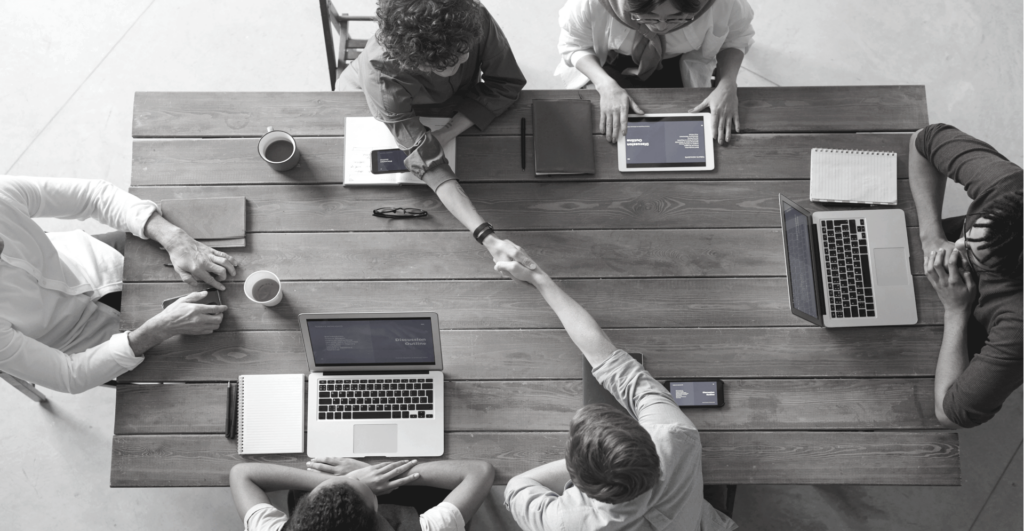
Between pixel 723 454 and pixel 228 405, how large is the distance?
1364mm

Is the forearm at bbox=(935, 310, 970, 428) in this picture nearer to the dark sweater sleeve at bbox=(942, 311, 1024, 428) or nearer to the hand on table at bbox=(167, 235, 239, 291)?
the dark sweater sleeve at bbox=(942, 311, 1024, 428)

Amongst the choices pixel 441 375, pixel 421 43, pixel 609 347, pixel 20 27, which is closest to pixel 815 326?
pixel 609 347

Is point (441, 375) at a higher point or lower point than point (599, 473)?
lower

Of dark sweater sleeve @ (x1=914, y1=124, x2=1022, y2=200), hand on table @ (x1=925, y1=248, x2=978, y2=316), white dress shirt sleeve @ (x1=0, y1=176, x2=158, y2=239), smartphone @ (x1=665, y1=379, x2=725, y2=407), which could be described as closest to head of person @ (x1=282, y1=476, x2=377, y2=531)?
smartphone @ (x1=665, y1=379, x2=725, y2=407)

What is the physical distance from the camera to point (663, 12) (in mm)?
1854

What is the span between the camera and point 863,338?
1957 mm

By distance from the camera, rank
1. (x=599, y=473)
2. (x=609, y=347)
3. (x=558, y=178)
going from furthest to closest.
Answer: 1. (x=558, y=178)
2. (x=609, y=347)
3. (x=599, y=473)

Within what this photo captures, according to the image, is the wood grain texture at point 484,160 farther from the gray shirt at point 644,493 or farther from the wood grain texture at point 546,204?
the gray shirt at point 644,493

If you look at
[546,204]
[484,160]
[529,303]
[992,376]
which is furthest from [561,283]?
[992,376]

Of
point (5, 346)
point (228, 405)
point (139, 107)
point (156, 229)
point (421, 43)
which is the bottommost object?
point (228, 405)

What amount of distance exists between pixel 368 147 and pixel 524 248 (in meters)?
0.57

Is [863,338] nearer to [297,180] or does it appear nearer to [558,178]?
[558,178]

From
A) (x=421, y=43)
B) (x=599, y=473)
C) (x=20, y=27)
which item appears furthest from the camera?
(x=20, y=27)

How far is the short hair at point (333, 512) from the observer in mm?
1593
